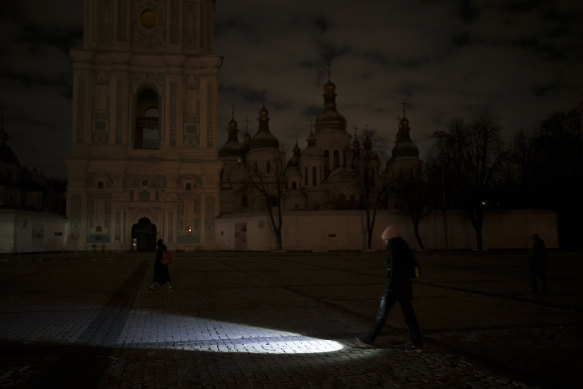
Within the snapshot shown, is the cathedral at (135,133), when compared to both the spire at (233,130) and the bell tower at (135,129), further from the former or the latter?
the spire at (233,130)

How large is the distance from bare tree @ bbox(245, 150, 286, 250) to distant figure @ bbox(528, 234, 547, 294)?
85.7 ft

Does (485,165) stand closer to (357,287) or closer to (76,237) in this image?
(357,287)

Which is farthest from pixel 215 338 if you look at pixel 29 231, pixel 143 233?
pixel 143 233

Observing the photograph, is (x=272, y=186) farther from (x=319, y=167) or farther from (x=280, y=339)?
(x=280, y=339)

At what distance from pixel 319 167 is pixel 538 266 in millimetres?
54670

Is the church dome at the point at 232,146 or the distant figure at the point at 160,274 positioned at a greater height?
the church dome at the point at 232,146

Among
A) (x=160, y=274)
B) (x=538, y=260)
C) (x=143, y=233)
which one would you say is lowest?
(x=160, y=274)

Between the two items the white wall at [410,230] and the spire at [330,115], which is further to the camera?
the spire at [330,115]

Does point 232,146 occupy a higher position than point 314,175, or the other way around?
point 232,146

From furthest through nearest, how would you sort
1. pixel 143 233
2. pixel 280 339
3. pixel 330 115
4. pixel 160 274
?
pixel 330 115 < pixel 143 233 < pixel 160 274 < pixel 280 339

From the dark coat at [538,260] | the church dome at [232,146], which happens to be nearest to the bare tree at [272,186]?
the church dome at [232,146]

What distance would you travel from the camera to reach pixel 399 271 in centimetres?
665

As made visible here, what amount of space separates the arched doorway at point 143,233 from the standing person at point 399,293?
38438 mm

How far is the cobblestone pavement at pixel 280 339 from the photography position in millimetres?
5408
